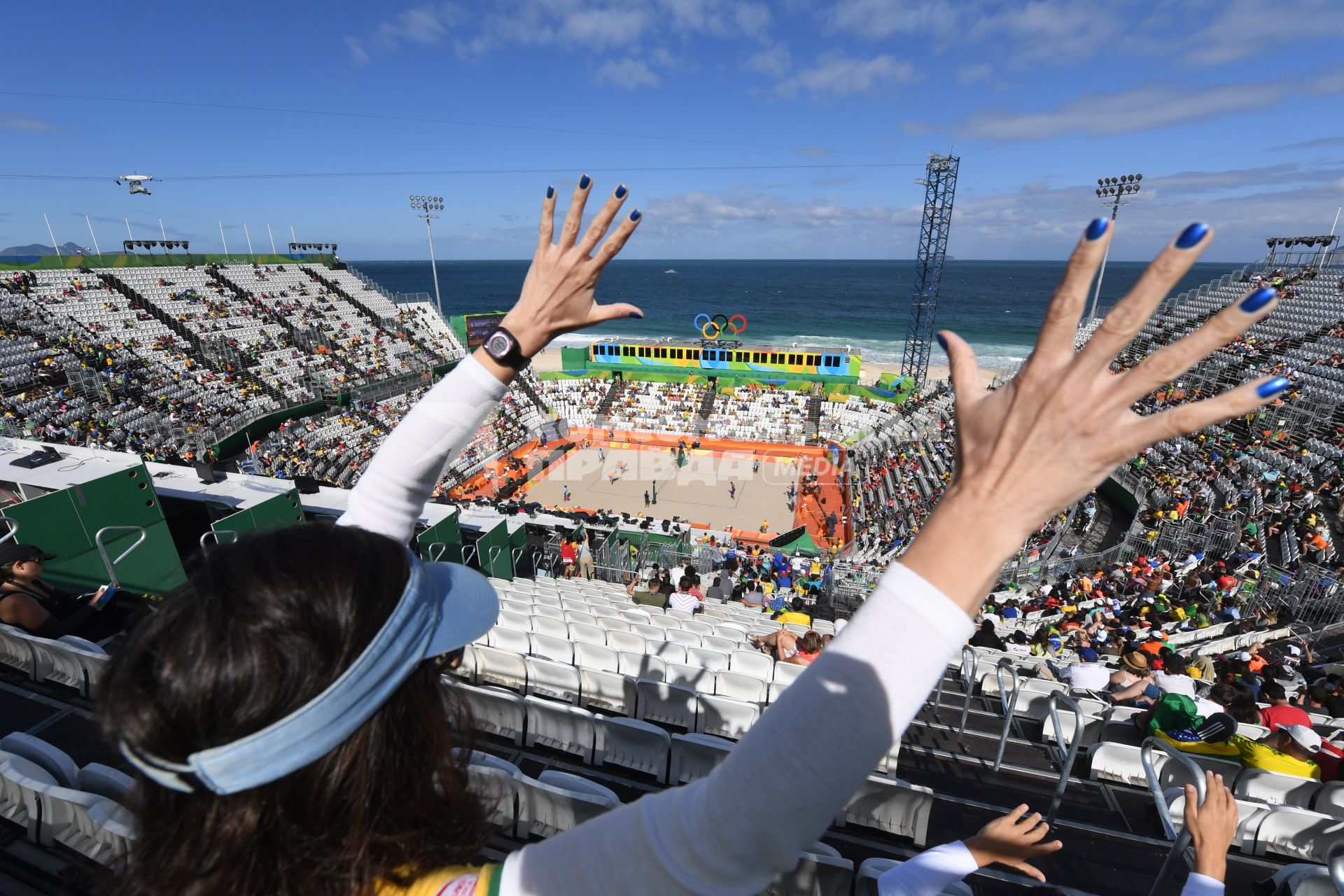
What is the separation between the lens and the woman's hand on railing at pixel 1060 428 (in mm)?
1099

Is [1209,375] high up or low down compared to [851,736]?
down

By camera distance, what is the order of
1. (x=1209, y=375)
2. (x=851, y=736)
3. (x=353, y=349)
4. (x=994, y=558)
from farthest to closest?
(x=353, y=349)
(x=1209, y=375)
(x=994, y=558)
(x=851, y=736)

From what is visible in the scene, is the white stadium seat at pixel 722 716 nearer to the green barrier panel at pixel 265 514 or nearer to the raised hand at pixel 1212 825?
the raised hand at pixel 1212 825

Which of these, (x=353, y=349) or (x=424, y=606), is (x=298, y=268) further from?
(x=424, y=606)

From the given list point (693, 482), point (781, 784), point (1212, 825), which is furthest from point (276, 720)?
point (693, 482)

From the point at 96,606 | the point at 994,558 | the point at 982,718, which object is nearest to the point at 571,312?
the point at 994,558

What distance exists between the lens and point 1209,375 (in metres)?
27.2

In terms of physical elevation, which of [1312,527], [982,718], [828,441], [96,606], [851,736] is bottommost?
[828,441]

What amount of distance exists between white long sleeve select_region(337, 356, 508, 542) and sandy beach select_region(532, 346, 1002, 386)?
159ft

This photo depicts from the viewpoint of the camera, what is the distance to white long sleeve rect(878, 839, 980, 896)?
8.11 feet

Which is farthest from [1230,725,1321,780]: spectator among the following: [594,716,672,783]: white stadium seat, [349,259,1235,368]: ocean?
[349,259,1235,368]: ocean

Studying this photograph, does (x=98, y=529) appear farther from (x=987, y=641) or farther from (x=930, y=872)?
(x=987, y=641)

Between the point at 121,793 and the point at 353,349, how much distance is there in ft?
140

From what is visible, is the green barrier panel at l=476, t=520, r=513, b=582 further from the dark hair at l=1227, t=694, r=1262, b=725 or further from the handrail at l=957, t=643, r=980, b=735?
the dark hair at l=1227, t=694, r=1262, b=725
